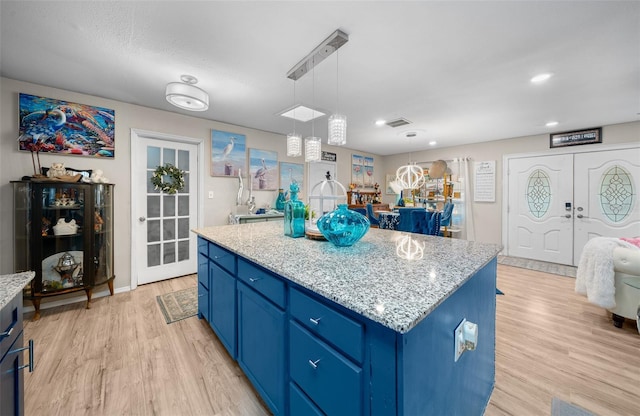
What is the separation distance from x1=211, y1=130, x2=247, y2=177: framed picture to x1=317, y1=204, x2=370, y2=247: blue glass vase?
9.44ft

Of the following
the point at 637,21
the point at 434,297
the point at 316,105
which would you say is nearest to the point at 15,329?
the point at 434,297

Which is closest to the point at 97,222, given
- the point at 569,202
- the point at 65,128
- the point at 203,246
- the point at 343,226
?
the point at 65,128

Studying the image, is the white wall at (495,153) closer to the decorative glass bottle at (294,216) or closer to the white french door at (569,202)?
the white french door at (569,202)

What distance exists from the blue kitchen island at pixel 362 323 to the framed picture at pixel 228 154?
2.51m

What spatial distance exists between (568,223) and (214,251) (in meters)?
5.65

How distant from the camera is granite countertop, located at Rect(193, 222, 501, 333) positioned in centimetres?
70

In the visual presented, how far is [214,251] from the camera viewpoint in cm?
185

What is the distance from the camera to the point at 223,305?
5.65 feet

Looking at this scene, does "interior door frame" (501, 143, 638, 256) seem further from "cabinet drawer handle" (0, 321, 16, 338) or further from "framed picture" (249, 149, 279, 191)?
"cabinet drawer handle" (0, 321, 16, 338)

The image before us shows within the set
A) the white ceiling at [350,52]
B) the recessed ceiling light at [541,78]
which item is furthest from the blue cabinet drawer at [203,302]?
the recessed ceiling light at [541,78]

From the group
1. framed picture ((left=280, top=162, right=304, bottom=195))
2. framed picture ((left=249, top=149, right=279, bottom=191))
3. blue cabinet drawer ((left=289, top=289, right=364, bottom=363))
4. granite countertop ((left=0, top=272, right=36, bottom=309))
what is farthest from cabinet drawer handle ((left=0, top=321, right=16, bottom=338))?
framed picture ((left=280, top=162, right=304, bottom=195))

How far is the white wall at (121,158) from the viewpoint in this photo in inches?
93.3

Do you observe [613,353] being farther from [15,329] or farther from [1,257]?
[1,257]

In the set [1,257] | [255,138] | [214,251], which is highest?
[255,138]
